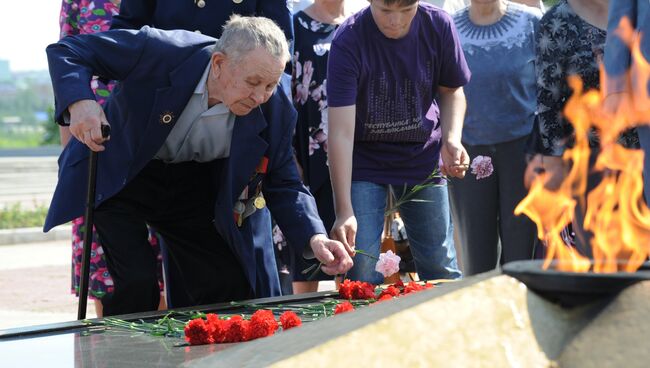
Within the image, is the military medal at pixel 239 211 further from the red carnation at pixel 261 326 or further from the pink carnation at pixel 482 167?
the pink carnation at pixel 482 167

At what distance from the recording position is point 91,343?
3014mm

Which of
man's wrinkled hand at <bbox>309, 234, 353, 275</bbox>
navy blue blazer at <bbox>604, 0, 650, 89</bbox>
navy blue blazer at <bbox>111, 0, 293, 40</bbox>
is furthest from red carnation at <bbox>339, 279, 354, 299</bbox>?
navy blue blazer at <bbox>111, 0, 293, 40</bbox>

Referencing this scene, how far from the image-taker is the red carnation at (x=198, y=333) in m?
2.92

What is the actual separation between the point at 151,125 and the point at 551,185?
2057 mm

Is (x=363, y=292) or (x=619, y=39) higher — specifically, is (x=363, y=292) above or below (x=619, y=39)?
below

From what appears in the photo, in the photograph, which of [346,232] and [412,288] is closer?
[412,288]

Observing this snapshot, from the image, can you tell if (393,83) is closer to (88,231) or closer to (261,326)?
(88,231)

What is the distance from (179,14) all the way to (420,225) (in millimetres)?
1348

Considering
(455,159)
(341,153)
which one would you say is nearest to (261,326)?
(341,153)

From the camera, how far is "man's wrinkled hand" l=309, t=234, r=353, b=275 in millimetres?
3822

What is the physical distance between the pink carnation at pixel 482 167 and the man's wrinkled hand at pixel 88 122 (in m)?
2.32

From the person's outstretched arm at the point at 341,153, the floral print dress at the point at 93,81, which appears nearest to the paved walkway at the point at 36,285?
the floral print dress at the point at 93,81

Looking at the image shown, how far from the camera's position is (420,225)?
4.91 meters

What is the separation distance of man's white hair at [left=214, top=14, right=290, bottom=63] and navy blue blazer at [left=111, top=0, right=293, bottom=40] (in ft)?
2.45
